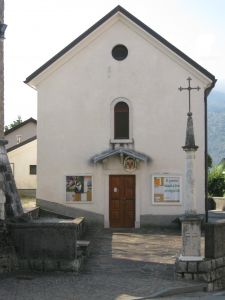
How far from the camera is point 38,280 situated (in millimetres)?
12094

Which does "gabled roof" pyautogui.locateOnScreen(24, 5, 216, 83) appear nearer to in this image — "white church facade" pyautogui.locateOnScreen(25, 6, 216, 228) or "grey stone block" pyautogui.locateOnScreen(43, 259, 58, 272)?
"white church facade" pyautogui.locateOnScreen(25, 6, 216, 228)

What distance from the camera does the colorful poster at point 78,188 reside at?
22938mm

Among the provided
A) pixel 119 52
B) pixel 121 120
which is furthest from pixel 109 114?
pixel 119 52

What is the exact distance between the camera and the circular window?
23.3 meters

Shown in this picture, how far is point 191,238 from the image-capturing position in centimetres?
1333

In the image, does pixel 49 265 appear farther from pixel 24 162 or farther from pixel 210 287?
pixel 24 162

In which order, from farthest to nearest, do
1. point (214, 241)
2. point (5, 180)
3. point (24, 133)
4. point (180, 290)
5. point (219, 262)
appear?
point (24, 133) < point (5, 180) < point (219, 262) < point (214, 241) < point (180, 290)

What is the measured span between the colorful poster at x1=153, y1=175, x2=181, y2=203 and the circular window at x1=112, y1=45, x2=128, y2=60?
209 inches

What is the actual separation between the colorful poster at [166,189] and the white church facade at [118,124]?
4 centimetres

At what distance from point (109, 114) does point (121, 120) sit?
567 millimetres

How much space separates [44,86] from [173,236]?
847cm

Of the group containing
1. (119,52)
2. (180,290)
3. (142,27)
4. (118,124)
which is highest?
(142,27)

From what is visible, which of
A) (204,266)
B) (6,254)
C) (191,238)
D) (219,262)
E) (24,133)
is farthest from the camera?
(24,133)

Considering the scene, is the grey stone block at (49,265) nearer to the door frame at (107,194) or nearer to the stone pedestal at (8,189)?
the stone pedestal at (8,189)
